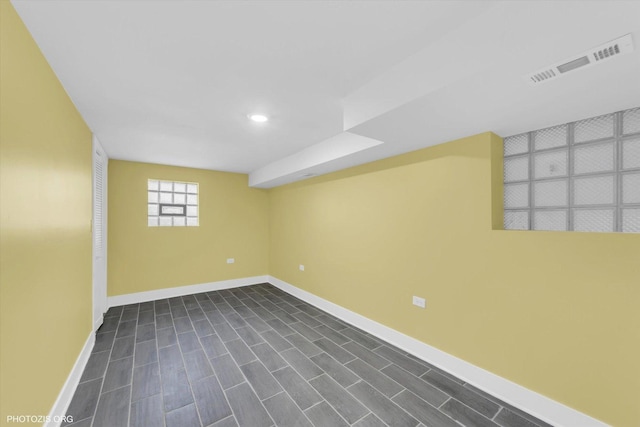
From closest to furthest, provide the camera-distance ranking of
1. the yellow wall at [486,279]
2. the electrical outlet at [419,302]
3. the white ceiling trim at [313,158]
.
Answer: the yellow wall at [486,279], the electrical outlet at [419,302], the white ceiling trim at [313,158]

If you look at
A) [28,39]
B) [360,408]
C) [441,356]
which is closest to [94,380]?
[360,408]

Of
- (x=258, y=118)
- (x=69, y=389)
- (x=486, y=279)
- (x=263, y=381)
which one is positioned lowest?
(x=263, y=381)

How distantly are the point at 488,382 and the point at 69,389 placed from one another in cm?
346

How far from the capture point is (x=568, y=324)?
5.47 ft

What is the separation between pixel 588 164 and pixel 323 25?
215cm

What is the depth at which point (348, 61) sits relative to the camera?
156cm

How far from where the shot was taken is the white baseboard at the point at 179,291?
4.05 m

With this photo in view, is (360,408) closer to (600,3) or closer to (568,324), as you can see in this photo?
(568,324)

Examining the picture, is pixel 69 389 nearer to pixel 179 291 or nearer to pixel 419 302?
pixel 179 291

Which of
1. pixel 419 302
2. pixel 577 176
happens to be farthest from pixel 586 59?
pixel 419 302

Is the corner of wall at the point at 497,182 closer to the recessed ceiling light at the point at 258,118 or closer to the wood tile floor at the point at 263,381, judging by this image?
the wood tile floor at the point at 263,381

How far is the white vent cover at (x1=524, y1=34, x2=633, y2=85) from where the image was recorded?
3.39 ft

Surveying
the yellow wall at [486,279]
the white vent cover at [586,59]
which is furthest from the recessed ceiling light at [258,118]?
the white vent cover at [586,59]

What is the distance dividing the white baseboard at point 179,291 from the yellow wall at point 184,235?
0.28 ft
